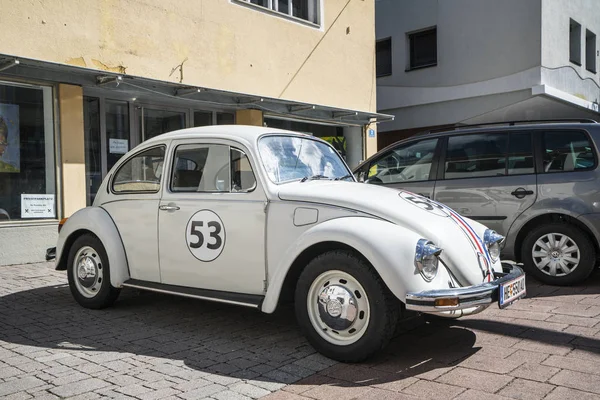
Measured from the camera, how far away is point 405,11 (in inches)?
775

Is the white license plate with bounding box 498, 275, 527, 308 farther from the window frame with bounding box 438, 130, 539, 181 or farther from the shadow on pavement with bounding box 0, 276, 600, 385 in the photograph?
the window frame with bounding box 438, 130, 539, 181

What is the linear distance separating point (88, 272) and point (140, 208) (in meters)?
0.96

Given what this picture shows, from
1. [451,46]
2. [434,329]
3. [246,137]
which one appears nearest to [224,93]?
[246,137]

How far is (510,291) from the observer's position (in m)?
4.08

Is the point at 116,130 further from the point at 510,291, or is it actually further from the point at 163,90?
the point at 510,291

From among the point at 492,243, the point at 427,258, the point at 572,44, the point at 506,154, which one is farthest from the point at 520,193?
the point at 572,44

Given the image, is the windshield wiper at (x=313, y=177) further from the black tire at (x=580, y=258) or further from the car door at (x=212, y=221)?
the black tire at (x=580, y=258)

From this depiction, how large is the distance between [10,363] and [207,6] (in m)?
8.49

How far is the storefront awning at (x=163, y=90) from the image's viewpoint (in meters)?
8.20

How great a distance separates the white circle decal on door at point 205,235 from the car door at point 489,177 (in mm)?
3423

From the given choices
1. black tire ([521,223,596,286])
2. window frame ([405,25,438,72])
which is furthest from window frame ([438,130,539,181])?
window frame ([405,25,438,72])

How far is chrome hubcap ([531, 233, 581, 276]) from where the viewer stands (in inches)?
253

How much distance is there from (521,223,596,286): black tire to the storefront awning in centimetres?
608

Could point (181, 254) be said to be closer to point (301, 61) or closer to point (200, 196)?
point (200, 196)
